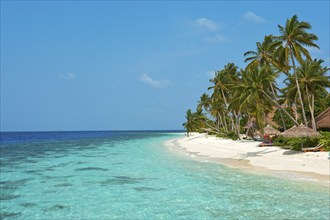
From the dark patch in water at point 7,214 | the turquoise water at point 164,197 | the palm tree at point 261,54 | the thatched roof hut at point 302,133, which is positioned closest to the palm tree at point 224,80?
the palm tree at point 261,54

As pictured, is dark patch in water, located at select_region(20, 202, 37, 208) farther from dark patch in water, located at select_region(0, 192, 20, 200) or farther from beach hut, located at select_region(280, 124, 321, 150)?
beach hut, located at select_region(280, 124, 321, 150)

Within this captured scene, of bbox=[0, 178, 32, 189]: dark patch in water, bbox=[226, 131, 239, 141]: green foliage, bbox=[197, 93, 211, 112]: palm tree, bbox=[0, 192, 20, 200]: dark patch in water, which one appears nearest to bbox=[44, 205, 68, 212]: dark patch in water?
bbox=[0, 192, 20, 200]: dark patch in water

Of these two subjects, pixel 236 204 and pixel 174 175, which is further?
pixel 174 175

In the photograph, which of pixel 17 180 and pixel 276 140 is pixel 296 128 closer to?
pixel 276 140

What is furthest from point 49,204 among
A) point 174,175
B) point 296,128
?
point 296,128

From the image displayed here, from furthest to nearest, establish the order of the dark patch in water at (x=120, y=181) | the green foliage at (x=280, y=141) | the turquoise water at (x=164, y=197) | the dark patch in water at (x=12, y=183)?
the green foliage at (x=280, y=141), the dark patch in water at (x=120, y=181), the dark patch in water at (x=12, y=183), the turquoise water at (x=164, y=197)

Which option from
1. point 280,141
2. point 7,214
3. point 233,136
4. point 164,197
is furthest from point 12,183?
point 233,136

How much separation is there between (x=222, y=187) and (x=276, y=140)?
18.5 meters

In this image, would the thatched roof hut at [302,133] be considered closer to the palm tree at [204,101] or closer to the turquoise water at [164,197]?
the turquoise water at [164,197]

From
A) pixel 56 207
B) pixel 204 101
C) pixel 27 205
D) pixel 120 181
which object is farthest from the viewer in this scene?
pixel 204 101

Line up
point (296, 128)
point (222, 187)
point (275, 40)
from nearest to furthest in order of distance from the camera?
point (222, 187) → point (296, 128) → point (275, 40)

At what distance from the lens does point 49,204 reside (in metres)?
11.6

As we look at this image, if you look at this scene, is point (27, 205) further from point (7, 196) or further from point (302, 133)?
point (302, 133)

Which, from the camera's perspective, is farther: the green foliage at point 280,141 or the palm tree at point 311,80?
the palm tree at point 311,80
